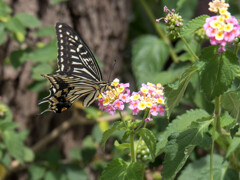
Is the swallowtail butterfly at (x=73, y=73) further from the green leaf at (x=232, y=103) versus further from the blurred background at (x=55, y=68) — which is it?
the green leaf at (x=232, y=103)

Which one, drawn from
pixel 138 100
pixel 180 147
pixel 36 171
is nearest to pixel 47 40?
pixel 36 171

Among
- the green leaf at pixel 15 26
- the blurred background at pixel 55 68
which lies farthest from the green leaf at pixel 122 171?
the green leaf at pixel 15 26

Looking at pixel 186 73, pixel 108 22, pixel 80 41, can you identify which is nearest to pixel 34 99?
pixel 108 22

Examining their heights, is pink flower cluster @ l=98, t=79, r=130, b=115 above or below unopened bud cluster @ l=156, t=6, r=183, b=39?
below

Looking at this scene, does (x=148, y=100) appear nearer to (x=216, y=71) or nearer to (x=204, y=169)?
(x=216, y=71)

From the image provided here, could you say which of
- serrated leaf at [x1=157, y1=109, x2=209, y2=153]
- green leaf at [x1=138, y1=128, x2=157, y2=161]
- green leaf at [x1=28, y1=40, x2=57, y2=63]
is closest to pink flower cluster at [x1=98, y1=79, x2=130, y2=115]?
green leaf at [x1=138, y1=128, x2=157, y2=161]

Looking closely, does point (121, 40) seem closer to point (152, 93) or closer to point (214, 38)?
point (152, 93)

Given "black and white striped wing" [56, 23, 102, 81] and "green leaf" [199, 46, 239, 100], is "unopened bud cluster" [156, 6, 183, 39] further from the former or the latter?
"black and white striped wing" [56, 23, 102, 81]
